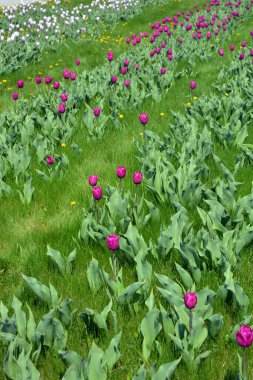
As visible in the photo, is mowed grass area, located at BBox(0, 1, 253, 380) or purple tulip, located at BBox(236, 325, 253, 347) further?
mowed grass area, located at BBox(0, 1, 253, 380)

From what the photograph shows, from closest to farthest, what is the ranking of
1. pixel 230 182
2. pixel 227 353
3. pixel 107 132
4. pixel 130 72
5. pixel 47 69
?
pixel 227 353
pixel 230 182
pixel 107 132
pixel 130 72
pixel 47 69

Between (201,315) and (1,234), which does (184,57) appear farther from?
(201,315)

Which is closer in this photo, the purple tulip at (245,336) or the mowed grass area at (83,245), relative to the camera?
the purple tulip at (245,336)

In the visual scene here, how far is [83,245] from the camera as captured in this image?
12.4 ft

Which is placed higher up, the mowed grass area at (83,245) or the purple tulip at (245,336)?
the purple tulip at (245,336)

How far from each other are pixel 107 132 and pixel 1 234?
2627mm

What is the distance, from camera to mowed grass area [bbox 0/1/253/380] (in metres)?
2.62

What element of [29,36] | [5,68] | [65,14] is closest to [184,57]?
[5,68]

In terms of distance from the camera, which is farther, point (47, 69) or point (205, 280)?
point (47, 69)

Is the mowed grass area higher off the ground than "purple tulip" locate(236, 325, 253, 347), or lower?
lower

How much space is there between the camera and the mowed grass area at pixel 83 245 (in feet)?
8.59

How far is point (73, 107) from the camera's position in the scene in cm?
746

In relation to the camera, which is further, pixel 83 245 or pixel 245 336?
pixel 83 245

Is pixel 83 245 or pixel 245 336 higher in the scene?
pixel 245 336
